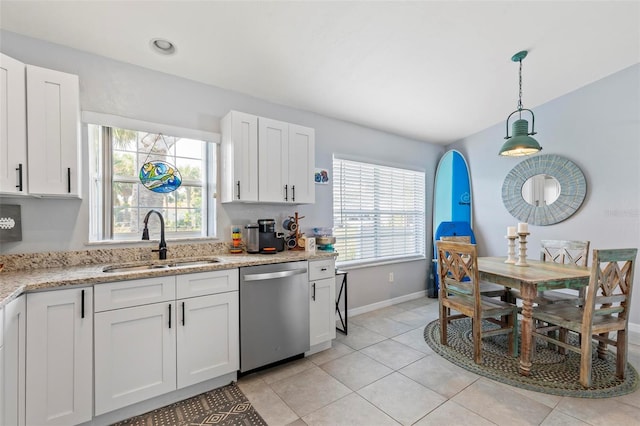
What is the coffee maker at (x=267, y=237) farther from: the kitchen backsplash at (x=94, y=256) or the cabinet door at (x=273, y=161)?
the kitchen backsplash at (x=94, y=256)

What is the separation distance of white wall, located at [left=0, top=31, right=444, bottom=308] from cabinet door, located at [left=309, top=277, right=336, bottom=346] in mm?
820

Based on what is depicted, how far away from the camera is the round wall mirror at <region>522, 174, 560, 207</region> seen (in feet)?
12.1

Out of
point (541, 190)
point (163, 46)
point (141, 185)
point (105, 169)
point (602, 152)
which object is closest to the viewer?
point (163, 46)

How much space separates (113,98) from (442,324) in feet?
11.7

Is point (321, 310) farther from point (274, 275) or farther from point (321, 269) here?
point (274, 275)

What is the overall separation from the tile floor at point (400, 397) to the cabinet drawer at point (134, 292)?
3.17ft

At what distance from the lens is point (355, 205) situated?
3.87 meters

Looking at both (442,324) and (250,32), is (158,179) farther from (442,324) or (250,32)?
(442,324)

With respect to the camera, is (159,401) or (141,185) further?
(141,185)

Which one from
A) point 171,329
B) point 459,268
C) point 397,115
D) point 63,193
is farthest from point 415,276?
point 63,193

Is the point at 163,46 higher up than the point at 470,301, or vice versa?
the point at 163,46

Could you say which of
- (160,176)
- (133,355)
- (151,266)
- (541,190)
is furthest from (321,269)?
(541,190)

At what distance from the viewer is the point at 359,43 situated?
2385 millimetres

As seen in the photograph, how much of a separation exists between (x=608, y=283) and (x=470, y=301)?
0.99 m
